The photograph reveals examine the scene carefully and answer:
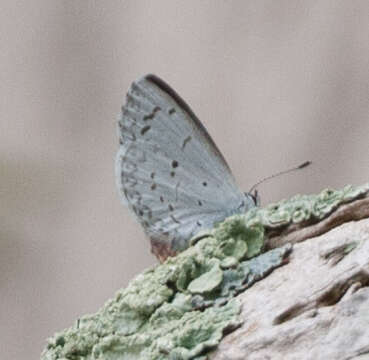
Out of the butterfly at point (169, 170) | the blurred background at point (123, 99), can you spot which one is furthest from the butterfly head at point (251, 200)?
the blurred background at point (123, 99)

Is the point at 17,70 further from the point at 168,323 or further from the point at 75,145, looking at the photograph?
the point at 168,323

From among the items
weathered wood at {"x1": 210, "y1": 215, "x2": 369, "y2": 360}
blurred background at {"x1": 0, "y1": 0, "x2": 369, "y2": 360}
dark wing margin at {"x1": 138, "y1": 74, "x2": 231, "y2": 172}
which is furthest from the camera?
blurred background at {"x1": 0, "y1": 0, "x2": 369, "y2": 360}

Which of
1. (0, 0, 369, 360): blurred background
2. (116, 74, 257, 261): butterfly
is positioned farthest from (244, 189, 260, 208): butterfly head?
(0, 0, 369, 360): blurred background

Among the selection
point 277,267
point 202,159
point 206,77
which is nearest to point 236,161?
point 206,77

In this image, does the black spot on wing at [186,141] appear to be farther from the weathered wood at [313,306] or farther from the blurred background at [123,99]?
the blurred background at [123,99]

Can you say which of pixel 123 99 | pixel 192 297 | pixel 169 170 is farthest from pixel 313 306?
pixel 123 99

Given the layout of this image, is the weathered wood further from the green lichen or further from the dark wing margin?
the dark wing margin

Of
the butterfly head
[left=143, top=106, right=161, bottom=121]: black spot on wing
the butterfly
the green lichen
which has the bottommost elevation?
the green lichen
